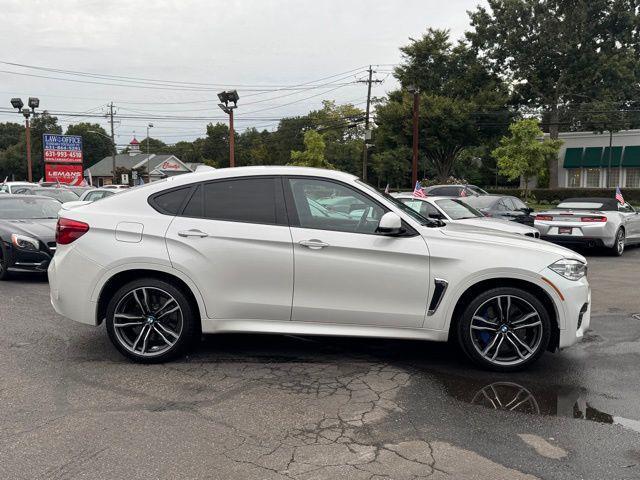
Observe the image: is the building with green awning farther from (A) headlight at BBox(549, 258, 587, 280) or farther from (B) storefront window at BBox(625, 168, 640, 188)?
(A) headlight at BBox(549, 258, 587, 280)

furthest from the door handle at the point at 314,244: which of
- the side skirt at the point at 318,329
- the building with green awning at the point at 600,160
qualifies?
the building with green awning at the point at 600,160

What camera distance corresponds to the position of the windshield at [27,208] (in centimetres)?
1021

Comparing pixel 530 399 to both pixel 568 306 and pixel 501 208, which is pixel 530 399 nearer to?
pixel 568 306

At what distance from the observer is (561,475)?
122 inches

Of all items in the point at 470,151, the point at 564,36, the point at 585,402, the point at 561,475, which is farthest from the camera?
the point at 470,151

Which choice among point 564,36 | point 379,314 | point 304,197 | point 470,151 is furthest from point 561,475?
point 470,151

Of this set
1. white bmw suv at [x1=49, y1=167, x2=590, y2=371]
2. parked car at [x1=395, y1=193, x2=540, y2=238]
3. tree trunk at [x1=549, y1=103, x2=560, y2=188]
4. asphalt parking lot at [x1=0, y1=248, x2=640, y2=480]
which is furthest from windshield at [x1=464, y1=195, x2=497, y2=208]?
tree trunk at [x1=549, y1=103, x2=560, y2=188]

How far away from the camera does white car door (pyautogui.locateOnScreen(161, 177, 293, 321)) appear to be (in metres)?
4.75

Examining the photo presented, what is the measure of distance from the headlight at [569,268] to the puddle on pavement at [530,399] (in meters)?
0.93

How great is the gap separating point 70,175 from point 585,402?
3714cm

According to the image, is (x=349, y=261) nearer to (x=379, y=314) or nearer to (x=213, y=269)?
(x=379, y=314)

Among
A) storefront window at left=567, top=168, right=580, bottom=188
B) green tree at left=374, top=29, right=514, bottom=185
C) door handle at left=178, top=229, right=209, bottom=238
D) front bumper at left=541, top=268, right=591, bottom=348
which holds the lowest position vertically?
front bumper at left=541, top=268, right=591, bottom=348

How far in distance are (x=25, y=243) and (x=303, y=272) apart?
248 inches

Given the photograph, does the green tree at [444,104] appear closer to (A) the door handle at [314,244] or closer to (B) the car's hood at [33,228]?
(B) the car's hood at [33,228]
